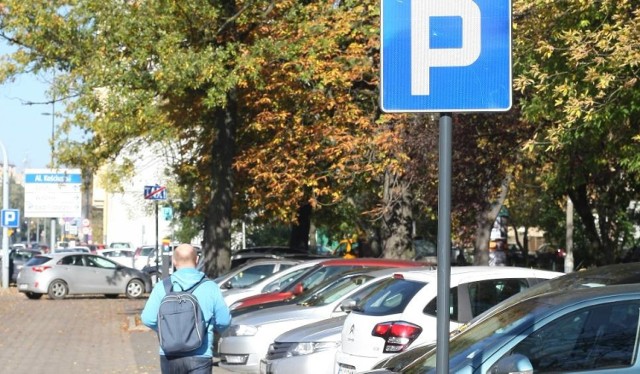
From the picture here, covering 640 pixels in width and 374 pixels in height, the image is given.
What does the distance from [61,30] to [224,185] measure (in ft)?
16.9

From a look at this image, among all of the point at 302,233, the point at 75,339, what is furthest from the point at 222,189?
the point at 302,233

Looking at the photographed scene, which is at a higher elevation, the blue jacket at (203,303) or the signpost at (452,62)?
the signpost at (452,62)

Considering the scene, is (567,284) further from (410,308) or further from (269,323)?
(269,323)

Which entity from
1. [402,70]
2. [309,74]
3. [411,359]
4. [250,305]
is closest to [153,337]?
[250,305]

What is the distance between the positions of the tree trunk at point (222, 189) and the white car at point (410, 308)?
14.3 m

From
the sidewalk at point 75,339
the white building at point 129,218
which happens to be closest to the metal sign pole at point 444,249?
the sidewalk at point 75,339

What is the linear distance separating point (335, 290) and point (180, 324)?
7815mm

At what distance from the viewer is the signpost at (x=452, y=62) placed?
17.9 ft

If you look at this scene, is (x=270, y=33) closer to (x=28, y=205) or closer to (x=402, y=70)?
(x=402, y=70)

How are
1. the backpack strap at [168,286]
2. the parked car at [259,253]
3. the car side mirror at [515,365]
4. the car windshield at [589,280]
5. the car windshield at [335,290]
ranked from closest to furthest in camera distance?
1. the car side mirror at [515,365]
2. the backpack strap at [168,286]
3. the car windshield at [589,280]
4. the car windshield at [335,290]
5. the parked car at [259,253]

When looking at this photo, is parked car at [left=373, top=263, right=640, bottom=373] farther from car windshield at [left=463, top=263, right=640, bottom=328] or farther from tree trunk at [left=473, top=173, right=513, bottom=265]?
tree trunk at [left=473, top=173, right=513, bottom=265]

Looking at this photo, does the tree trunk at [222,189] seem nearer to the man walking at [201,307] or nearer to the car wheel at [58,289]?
the car wheel at [58,289]

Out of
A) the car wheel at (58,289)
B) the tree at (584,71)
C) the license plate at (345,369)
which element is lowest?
the car wheel at (58,289)

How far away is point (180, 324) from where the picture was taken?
7527 mm
